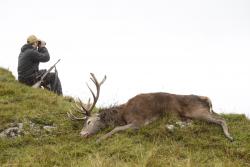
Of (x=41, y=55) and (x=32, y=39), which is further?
(x=32, y=39)

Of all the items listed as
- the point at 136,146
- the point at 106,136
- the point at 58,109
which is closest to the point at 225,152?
the point at 136,146

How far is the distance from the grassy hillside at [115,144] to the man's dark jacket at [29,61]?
2.69 metres

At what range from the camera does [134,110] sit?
11.8 metres

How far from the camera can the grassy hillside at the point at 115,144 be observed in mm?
9133

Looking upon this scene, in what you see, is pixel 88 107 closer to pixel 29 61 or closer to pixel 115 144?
pixel 115 144

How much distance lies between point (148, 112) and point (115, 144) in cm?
161

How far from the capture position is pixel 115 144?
10344mm

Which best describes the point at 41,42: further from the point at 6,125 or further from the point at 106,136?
the point at 106,136

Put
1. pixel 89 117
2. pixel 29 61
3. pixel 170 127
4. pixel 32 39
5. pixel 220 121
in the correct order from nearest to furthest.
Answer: pixel 170 127 < pixel 220 121 < pixel 89 117 < pixel 29 61 < pixel 32 39

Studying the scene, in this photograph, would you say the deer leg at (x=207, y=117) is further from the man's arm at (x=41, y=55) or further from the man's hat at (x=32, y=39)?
the man's hat at (x=32, y=39)

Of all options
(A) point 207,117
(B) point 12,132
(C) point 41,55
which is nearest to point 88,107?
(B) point 12,132

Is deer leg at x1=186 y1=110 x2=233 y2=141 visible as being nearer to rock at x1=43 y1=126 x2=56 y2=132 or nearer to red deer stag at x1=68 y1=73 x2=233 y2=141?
red deer stag at x1=68 y1=73 x2=233 y2=141

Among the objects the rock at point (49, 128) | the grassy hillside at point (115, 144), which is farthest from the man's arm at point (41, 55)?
the rock at point (49, 128)

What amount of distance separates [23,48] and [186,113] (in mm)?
6521
